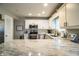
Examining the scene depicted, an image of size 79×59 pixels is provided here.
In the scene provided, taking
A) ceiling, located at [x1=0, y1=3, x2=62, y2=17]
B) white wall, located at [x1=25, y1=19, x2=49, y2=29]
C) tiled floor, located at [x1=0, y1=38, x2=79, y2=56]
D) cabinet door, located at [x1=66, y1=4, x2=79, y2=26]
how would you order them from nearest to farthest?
tiled floor, located at [x1=0, y1=38, x2=79, y2=56], cabinet door, located at [x1=66, y1=4, x2=79, y2=26], ceiling, located at [x1=0, y1=3, x2=62, y2=17], white wall, located at [x1=25, y1=19, x2=49, y2=29]

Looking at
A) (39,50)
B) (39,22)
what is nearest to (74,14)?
(39,50)

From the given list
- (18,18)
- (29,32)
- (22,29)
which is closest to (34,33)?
(29,32)

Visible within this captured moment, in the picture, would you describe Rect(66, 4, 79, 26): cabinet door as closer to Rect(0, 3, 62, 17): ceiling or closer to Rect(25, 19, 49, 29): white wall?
Rect(0, 3, 62, 17): ceiling

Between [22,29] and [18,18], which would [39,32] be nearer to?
[22,29]

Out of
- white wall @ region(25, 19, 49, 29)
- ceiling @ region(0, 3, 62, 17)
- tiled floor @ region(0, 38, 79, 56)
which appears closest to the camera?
tiled floor @ region(0, 38, 79, 56)

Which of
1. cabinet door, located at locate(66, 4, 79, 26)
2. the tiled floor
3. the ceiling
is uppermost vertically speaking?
the ceiling

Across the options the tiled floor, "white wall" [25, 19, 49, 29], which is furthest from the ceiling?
the tiled floor

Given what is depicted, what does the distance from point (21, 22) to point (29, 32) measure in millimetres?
964

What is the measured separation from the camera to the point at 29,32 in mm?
7820

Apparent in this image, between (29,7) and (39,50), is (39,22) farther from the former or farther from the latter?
(39,50)

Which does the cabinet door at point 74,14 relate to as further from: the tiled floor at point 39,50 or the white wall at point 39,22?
the white wall at point 39,22

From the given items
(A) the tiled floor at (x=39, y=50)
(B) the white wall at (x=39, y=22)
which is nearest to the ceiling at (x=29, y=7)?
(B) the white wall at (x=39, y=22)

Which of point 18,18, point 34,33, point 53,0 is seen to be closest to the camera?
point 53,0

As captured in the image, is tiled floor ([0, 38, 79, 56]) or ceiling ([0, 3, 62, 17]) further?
ceiling ([0, 3, 62, 17])
